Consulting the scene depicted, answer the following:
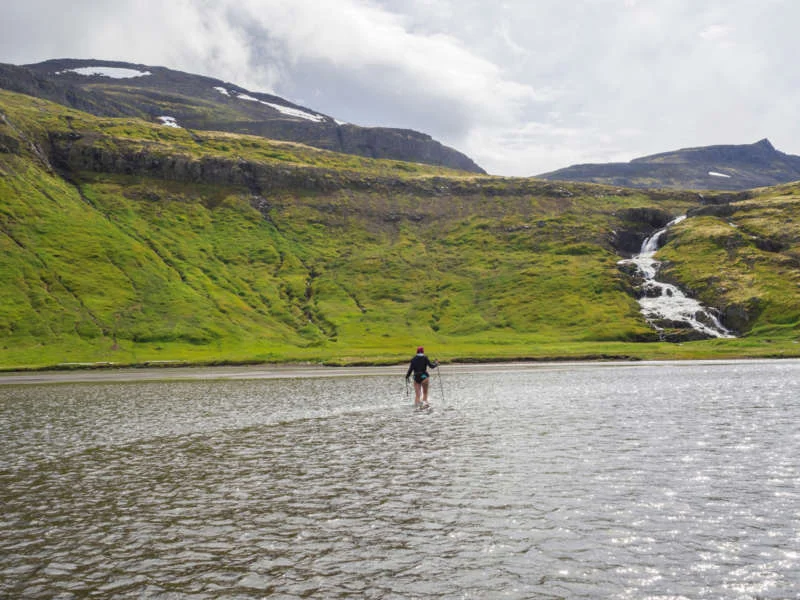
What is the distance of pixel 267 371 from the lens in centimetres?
9306

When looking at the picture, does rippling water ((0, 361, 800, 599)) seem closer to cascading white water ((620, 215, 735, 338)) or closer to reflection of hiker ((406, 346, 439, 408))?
reflection of hiker ((406, 346, 439, 408))

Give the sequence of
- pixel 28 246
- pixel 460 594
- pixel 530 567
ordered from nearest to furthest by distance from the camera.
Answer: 1. pixel 460 594
2. pixel 530 567
3. pixel 28 246

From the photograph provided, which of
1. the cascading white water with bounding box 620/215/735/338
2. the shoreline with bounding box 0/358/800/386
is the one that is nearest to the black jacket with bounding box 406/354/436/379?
the shoreline with bounding box 0/358/800/386

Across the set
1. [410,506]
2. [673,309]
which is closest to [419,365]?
[410,506]

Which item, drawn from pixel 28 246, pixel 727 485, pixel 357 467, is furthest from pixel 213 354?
pixel 727 485

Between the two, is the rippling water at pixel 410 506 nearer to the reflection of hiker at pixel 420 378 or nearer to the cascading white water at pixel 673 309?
the reflection of hiker at pixel 420 378

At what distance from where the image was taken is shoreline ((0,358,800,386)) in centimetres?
8056

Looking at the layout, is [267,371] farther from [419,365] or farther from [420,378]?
[420,378]

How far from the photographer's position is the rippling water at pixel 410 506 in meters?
11.9

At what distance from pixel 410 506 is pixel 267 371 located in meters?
79.0

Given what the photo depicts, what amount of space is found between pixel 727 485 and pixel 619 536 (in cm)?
635

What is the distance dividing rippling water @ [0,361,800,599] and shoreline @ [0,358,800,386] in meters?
45.7

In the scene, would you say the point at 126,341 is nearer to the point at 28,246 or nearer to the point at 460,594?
the point at 28,246

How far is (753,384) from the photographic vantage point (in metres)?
53.6
